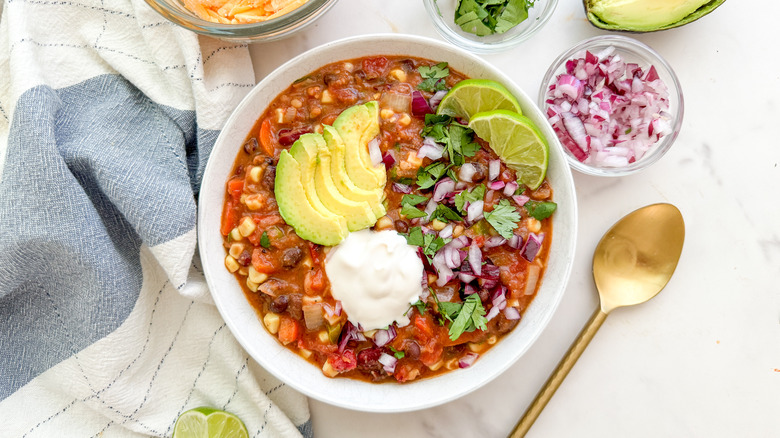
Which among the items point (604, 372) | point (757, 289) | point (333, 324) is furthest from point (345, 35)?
point (757, 289)

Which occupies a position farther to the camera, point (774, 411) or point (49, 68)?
point (774, 411)

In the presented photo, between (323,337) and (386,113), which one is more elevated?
(386,113)

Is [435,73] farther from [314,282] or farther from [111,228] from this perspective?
[111,228]

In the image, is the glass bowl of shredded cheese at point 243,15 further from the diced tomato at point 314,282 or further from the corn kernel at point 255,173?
the diced tomato at point 314,282

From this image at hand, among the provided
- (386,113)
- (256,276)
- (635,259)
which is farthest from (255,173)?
(635,259)

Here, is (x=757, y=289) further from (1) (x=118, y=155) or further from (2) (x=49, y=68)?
(2) (x=49, y=68)

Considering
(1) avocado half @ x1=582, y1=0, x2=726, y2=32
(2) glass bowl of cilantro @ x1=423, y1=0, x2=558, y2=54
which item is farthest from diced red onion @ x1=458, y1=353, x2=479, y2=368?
(1) avocado half @ x1=582, y1=0, x2=726, y2=32

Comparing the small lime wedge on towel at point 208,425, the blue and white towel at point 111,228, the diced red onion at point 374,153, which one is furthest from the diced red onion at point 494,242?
the small lime wedge on towel at point 208,425
